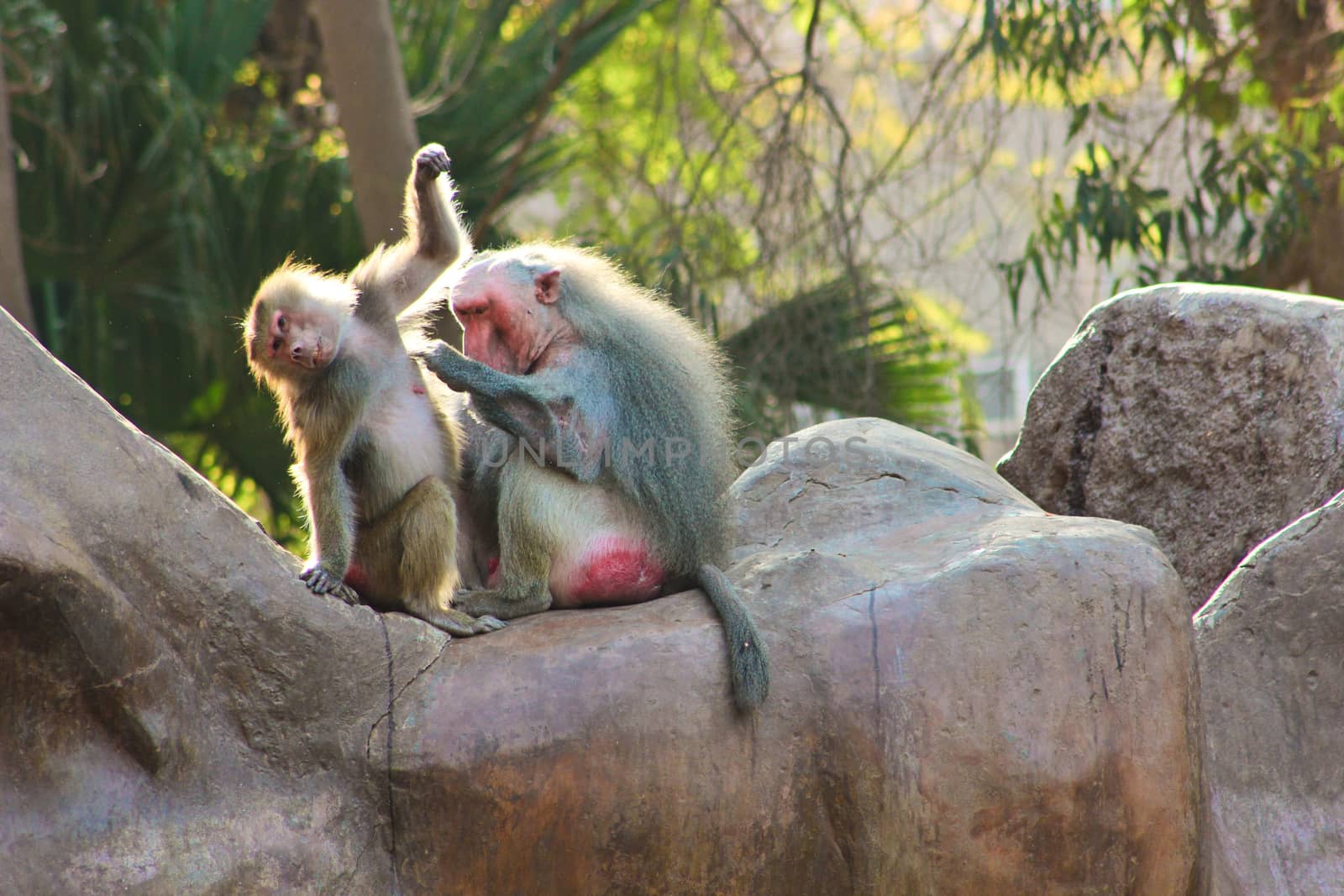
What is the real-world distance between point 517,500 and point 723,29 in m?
7.44

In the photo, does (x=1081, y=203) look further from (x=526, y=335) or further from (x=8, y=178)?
(x=8, y=178)

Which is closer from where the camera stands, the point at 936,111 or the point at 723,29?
the point at 936,111

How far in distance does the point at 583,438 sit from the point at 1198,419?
2592 mm

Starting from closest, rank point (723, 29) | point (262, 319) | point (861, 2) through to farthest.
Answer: point (262, 319) < point (861, 2) < point (723, 29)

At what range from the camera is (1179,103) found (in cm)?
782

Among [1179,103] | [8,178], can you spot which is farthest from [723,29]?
[8,178]

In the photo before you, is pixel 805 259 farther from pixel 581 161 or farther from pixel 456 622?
pixel 456 622

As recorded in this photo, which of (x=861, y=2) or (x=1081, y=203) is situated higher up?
(x=861, y=2)

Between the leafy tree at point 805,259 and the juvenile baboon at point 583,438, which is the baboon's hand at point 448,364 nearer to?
the juvenile baboon at point 583,438

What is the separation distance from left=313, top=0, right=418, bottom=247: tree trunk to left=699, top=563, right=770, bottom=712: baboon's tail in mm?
3277

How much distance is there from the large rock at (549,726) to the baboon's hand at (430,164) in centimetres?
130

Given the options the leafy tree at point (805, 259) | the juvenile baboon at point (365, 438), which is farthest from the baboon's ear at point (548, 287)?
the leafy tree at point (805, 259)

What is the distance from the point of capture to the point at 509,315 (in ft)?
13.6

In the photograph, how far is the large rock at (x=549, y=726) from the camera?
10.5 feet
